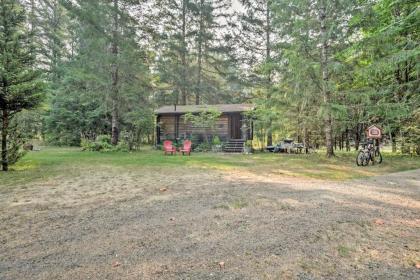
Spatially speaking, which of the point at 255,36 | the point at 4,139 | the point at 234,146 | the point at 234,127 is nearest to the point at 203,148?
the point at 234,146

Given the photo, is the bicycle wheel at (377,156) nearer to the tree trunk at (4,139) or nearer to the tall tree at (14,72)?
the tall tree at (14,72)

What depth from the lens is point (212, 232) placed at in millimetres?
3369

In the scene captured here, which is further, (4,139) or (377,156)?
(377,156)

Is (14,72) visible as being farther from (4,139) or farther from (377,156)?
(377,156)

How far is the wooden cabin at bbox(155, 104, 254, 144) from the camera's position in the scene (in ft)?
61.8

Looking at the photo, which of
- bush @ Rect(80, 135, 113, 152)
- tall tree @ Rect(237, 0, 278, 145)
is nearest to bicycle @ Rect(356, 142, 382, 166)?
tall tree @ Rect(237, 0, 278, 145)

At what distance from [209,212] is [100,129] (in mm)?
20178

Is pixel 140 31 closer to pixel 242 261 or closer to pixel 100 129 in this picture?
pixel 100 129

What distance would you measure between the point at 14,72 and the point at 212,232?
29.6 feet

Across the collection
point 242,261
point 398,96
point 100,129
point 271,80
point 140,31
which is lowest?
point 242,261

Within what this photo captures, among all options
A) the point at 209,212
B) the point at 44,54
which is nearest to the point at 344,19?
the point at 209,212

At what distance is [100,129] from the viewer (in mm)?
21984

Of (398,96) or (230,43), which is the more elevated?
(230,43)

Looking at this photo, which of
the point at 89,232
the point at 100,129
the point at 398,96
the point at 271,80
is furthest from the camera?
the point at 100,129
